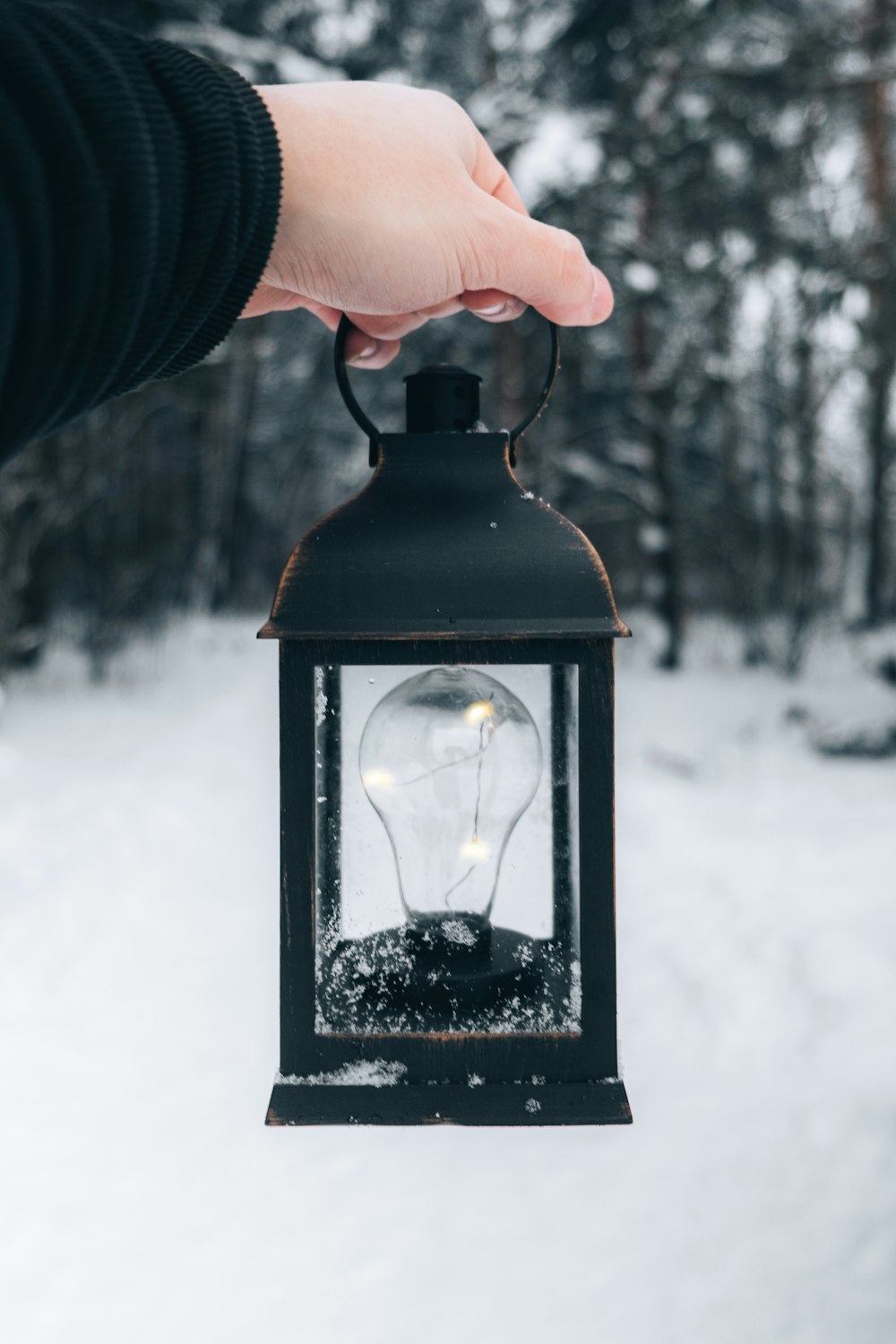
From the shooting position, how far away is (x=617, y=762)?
5.46 m

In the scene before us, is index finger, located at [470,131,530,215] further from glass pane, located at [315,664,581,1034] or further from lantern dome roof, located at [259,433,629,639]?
glass pane, located at [315,664,581,1034]

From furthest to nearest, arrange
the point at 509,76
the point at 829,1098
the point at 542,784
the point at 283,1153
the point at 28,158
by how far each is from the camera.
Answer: the point at 509,76 < the point at 829,1098 < the point at 283,1153 < the point at 542,784 < the point at 28,158

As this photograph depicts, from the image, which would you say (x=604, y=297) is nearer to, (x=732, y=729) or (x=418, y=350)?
(x=732, y=729)

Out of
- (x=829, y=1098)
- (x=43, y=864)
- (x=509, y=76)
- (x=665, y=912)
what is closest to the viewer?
(x=829, y=1098)

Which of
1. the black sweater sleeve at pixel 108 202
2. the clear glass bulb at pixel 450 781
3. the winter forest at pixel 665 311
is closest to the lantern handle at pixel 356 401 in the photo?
the black sweater sleeve at pixel 108 202

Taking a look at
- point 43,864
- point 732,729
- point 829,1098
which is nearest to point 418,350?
point 732,729

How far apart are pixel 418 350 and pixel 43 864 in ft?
20.3

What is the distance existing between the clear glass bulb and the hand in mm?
341

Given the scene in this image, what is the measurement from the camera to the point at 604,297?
40.1 inches

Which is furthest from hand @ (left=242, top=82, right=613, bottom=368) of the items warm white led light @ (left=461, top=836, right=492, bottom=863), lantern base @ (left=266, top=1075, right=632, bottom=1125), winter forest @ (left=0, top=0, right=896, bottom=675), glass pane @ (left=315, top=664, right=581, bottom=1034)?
winter forest @ (left=0, top=0, right=896, bottom=675)

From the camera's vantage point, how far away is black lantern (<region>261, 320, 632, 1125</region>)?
85 centimetres

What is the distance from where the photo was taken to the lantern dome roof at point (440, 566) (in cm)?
84

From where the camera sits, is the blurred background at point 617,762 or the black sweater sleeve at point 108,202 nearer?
the black sweater sleeve at point 108,202

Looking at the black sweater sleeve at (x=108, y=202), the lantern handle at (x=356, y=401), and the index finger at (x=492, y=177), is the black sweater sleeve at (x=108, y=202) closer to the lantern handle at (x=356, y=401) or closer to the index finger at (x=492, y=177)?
the lantern handle at (x=356, y=401)
